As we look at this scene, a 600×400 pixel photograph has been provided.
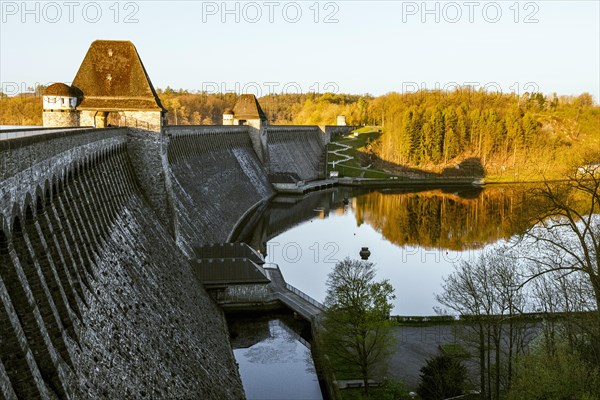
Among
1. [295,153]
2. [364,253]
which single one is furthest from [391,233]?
[295,153]

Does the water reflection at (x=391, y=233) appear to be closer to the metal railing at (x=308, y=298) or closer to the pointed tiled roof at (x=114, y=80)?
the metal railing at (x=308, y=298)

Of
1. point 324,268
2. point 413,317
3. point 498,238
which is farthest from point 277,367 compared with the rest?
point 498,238

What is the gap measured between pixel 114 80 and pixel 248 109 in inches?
1725

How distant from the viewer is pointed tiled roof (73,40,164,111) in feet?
81.7

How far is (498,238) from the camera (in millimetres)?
42531

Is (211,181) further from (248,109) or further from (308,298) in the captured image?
(248,109)

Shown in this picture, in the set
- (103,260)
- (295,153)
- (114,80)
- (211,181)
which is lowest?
(103,260)

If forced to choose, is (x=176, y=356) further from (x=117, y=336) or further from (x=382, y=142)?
(x=382, y=142)

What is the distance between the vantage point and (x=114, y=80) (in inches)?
1000

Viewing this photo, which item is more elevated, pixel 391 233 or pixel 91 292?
pixel 91 292

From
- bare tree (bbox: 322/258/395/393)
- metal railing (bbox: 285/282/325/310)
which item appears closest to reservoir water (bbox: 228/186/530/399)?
bare tree (bbox: 322/258/395/393)

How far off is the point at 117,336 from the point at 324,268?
24346 millimetres

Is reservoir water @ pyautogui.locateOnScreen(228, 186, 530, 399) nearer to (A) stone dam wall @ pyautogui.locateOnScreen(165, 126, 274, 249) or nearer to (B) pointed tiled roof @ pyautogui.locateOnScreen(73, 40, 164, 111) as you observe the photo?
(A) stone dam wall @ pyautogui.locateOnScreen(165, 126, 274, 249)

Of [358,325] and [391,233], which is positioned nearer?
[358,325]
